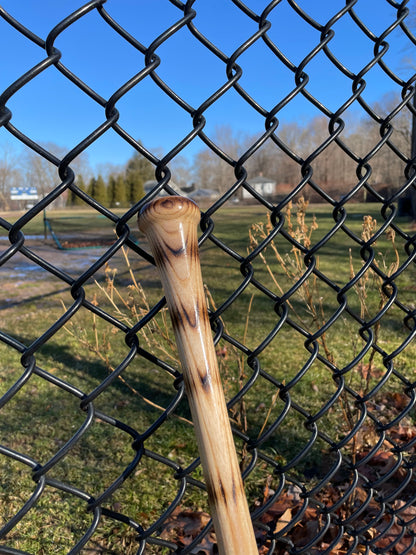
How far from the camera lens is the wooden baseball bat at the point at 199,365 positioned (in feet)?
2.67

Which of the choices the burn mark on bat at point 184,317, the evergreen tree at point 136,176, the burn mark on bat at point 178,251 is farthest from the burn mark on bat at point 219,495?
the evergreen tree at point 136,176

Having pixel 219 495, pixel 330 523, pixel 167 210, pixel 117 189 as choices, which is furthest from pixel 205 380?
pixel 117 189

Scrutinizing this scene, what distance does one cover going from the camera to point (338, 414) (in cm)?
315

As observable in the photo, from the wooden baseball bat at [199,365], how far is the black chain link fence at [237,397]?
185mm

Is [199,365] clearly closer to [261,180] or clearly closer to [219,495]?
[219,495]

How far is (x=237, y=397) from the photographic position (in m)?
1.28

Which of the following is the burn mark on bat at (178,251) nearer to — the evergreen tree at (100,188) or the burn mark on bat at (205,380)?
the burn mark on bat at (205,380)

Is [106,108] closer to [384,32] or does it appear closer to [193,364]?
[193,364]

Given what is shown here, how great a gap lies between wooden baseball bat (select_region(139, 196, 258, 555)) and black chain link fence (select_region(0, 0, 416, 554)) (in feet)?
0.61

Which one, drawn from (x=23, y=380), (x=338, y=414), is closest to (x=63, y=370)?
(x=338, y=414)

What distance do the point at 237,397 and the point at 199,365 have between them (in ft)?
1.64

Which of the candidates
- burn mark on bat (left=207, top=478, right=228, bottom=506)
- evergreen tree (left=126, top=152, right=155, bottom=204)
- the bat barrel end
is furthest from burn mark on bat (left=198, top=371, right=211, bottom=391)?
evergreen tree (left=126, top=152, right=155, bottom=204)

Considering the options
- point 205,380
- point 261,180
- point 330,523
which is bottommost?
point 330,523

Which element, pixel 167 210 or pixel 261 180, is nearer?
pixel 167 210
